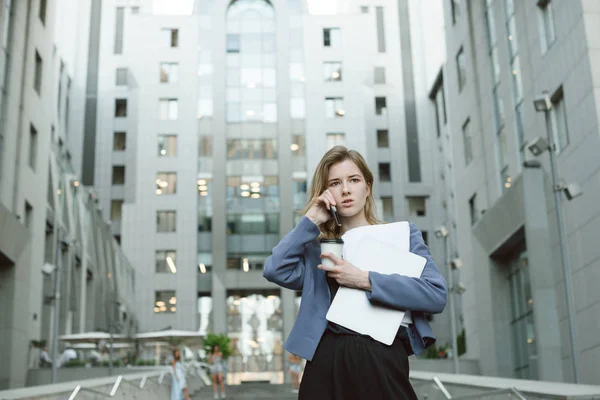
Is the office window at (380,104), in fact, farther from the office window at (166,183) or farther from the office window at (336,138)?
the office window at (166,183)

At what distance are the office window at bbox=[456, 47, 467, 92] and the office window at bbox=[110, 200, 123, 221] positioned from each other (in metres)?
34.1

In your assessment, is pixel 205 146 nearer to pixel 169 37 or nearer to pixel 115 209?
pixel 115 209

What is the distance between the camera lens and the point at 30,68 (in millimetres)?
30062

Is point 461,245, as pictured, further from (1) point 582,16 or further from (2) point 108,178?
(2) point 108,178

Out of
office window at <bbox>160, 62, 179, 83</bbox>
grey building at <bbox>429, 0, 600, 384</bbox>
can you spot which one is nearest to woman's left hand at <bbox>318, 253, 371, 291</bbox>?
grey building at <bbox>429, 0, 600, 384</bbox>

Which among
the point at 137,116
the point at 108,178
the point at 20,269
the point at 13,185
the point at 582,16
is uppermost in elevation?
the point at 137,116

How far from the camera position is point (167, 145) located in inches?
2436

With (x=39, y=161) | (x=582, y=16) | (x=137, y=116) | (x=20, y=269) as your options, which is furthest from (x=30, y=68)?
(x=137, y=116)

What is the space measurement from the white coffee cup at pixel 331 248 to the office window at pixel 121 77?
64441mm

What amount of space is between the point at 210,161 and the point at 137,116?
7.47 meters

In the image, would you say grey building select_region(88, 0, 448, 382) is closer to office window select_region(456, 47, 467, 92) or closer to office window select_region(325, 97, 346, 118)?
office window select_region(325, 97, 346, 118)

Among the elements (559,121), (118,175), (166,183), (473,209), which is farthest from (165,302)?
(559,121)

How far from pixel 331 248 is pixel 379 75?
210ft

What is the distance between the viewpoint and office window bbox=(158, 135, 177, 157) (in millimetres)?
61594
